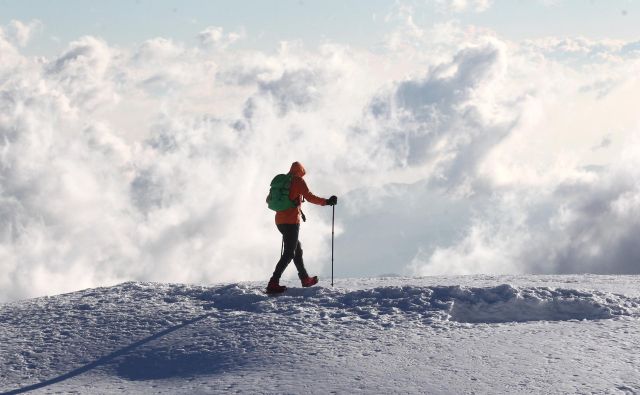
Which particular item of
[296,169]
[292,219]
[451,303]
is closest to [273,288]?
[292,219]

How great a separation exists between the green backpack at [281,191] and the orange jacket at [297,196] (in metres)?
0.07

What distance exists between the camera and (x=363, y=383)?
6062mm

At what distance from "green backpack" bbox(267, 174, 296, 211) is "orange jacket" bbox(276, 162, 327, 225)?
0.23ft

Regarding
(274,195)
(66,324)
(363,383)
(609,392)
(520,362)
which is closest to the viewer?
(609,392)

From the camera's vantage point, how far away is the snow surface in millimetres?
6195

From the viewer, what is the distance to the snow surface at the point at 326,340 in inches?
244

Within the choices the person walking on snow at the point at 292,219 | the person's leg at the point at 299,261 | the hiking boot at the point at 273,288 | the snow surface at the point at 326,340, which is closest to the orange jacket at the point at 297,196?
the person walking on snow at the point at 292,219

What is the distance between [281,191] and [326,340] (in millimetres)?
3083

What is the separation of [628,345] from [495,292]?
232 cm

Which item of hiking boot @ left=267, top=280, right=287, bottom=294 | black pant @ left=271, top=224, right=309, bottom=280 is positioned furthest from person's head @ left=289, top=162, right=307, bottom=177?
hiking boot @ left=267, top=280, right=287, bottom=294

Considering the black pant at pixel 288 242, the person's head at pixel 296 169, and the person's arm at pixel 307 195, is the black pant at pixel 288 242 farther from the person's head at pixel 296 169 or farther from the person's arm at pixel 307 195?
the person's head at pixel 296 169

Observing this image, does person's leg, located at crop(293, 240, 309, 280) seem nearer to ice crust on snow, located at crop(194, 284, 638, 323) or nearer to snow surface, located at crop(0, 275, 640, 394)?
snow surface, located at crop(0, 275, 640, 394)

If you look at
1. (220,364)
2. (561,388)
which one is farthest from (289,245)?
(561,388)

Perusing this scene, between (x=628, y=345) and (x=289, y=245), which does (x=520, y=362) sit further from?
(x=289, y=245)
